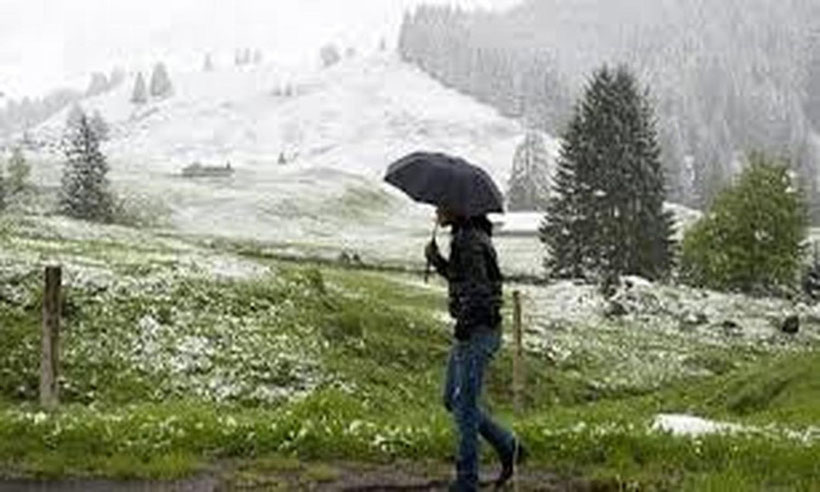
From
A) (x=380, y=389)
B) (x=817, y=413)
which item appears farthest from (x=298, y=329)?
(x=817, y=413)

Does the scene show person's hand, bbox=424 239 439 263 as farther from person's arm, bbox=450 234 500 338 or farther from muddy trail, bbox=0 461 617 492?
muddy trail, bbox=0 461 617 492

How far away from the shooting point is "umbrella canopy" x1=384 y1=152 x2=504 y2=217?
46.5 ft

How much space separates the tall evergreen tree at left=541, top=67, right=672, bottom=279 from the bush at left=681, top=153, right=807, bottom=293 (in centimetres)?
512

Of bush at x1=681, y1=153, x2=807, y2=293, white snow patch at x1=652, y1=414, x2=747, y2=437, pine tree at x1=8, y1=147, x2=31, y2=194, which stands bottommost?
pine tree at x1=8, y1=147, x2=31, y2=194

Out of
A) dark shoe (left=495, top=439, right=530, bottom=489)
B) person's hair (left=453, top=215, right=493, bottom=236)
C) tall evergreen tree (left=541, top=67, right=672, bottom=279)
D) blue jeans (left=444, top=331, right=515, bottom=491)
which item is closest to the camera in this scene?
blue jeans (left=444, top=331, right=515, bottom=491)

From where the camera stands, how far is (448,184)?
1431cm

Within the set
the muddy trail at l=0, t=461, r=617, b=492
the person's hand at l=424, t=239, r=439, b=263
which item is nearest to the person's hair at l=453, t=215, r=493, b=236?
the person's hand at l=424, t=239, r=439, b=263

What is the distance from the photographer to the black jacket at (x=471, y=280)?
45.8 ft

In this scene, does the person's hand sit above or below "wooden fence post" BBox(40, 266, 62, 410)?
above

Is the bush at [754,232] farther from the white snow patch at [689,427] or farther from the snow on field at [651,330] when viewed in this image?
the white snow patch at [689,427]

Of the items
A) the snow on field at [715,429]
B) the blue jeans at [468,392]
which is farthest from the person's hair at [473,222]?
the snow on field at [715,429]

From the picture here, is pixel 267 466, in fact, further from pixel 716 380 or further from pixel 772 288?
pixel 772 288

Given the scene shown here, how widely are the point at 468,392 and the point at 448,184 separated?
2.24 meters

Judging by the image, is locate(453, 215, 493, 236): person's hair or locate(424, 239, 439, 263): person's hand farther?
locate(453, 215, 493, 236): person's hair
